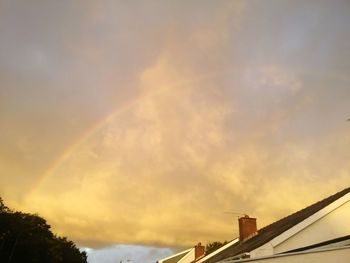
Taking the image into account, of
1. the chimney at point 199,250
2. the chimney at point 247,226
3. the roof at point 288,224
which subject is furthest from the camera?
the chimney at point 199,250

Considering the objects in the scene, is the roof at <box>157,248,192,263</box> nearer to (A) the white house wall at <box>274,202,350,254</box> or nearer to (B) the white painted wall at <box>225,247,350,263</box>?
(A) the white house wall at <box>274,202,350,254</box>

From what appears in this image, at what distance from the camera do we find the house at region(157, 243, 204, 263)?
49406mm

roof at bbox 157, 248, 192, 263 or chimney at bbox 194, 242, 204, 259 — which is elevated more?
roof at bbox 157, 248, 192, 263

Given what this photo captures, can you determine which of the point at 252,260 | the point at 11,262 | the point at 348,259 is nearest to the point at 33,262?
the point at 11,262

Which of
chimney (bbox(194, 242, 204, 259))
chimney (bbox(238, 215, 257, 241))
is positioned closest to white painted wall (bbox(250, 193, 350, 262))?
chimney (bbox(238, 215, 257, 241))

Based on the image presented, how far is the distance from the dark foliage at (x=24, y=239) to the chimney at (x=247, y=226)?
40.6 m

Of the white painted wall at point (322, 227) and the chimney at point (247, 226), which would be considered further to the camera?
the chimney at point (247, 226)

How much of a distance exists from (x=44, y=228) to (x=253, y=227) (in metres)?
49.6

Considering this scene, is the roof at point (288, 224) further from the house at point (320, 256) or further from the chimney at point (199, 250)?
the chimney at point (199, 250)

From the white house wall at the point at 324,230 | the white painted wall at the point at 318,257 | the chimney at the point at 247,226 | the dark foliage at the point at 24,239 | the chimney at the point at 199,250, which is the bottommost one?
the white painted wall at the point at 318,257

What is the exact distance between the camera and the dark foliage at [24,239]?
62.0 meters

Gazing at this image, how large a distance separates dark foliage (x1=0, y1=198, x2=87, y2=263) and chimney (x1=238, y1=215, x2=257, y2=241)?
1598 inches

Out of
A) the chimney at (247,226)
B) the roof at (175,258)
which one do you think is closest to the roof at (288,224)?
the chimney at (247,226)

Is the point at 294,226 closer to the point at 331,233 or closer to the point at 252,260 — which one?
the point at 331,233
